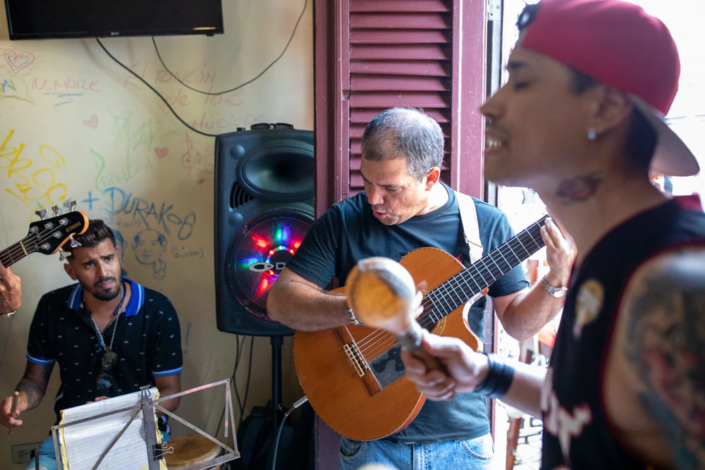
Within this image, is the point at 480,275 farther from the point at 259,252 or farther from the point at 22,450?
the point at 22,450

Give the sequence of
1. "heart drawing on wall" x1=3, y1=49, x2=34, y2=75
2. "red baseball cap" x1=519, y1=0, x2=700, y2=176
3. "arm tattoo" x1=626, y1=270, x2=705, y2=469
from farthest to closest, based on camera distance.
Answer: "heart drawing on wall" x1=3, y1=49, x2=34, y2=75 → "red baseball cap" x1=519, y1=0, x2=700, y2=176 → "arm tattoo" x1=626, y1=270, x2=705, y2=469

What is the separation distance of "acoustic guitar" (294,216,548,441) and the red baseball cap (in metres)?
0.73

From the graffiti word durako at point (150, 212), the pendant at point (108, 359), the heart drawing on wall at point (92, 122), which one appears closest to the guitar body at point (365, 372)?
the pendant at point (108, 359)

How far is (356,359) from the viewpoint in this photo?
1363mm

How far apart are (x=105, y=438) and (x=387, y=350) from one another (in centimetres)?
76

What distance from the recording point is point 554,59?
0.55 meters

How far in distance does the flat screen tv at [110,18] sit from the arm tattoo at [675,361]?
77.6 inches

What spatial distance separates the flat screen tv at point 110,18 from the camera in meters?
2.00

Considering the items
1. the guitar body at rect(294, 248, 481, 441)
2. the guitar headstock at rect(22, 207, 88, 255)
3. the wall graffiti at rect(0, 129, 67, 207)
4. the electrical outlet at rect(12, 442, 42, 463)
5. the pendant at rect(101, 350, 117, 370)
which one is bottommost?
the electrical outlet at rect(12, 442, 42, 463)

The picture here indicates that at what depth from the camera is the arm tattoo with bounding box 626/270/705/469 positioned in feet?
1.24

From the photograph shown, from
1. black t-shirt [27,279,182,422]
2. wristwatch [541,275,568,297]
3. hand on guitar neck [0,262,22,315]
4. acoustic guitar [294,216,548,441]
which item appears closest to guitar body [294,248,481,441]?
acoustic guitar [294,216,548,441]

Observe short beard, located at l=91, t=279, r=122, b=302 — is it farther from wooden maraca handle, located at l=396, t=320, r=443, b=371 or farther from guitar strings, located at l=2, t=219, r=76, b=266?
wooden maraca handle, located at l=396, t=320, r=443, b=371

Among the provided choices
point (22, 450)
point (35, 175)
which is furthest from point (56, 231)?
point (22, 450)

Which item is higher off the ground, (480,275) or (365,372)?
(480,275)
